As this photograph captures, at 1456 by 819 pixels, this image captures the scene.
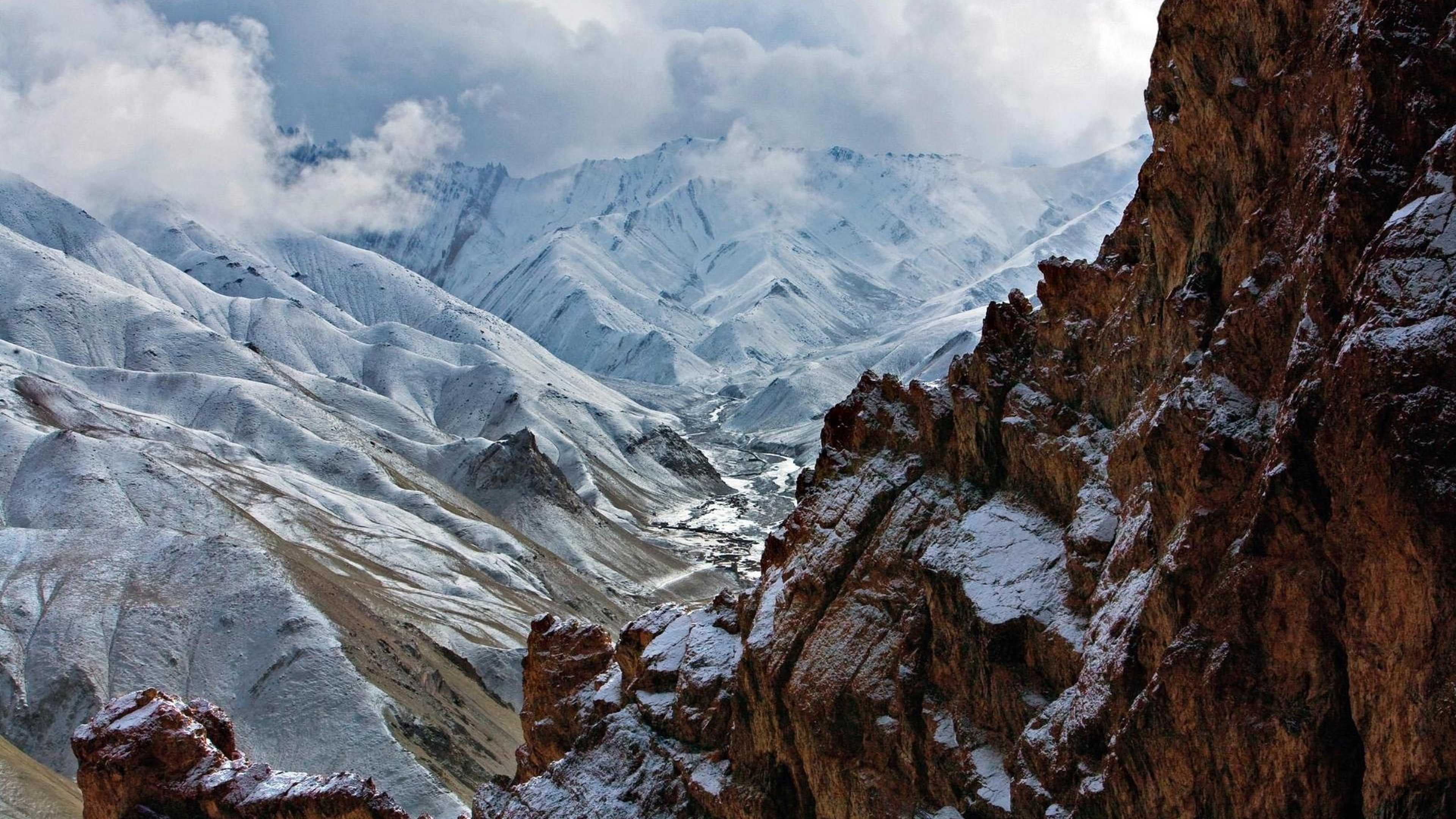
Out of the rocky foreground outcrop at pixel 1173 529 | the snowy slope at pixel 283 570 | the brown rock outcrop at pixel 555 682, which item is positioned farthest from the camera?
the snowy slope at pixel 283 570

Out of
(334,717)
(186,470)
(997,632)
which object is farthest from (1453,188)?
(186,470)

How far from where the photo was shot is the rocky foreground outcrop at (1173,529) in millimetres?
16219

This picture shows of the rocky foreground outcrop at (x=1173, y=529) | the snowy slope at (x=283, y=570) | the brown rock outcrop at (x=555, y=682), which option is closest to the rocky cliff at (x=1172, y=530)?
the rocky foreground outcrop at (x=1173, y=529)

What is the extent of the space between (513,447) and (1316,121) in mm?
152644

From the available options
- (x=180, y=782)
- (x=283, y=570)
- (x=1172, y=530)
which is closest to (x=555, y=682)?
(x=180, y=782)

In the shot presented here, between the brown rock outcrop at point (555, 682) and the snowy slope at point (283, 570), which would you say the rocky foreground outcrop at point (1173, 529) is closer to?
the brown rock outcrop at point (555, 682)

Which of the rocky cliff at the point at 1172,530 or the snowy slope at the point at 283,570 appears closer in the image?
the rocky cliff at the point at 1172,530

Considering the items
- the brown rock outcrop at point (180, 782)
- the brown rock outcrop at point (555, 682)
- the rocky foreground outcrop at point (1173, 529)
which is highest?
the rocky foreground outcrop at point (1173, 529)

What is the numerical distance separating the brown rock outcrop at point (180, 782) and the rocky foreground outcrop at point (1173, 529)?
385 inches

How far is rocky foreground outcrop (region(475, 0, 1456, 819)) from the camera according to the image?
16.2 meters

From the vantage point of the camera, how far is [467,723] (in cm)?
8012

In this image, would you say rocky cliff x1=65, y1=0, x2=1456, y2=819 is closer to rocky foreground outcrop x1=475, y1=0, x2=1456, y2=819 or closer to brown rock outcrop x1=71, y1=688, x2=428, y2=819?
rocky foreground outcrop x1=475, y1=0, x2=1456, y2=819

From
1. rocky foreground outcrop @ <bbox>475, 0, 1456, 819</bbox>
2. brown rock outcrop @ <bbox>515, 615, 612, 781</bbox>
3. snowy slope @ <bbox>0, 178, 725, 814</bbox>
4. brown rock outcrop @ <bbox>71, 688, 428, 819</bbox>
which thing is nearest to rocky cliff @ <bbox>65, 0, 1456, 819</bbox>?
rocky foreground outcrop @ <bbox>475, 0, 1456, 819</bbox>

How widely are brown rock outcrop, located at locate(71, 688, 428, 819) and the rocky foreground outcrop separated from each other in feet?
32.1
